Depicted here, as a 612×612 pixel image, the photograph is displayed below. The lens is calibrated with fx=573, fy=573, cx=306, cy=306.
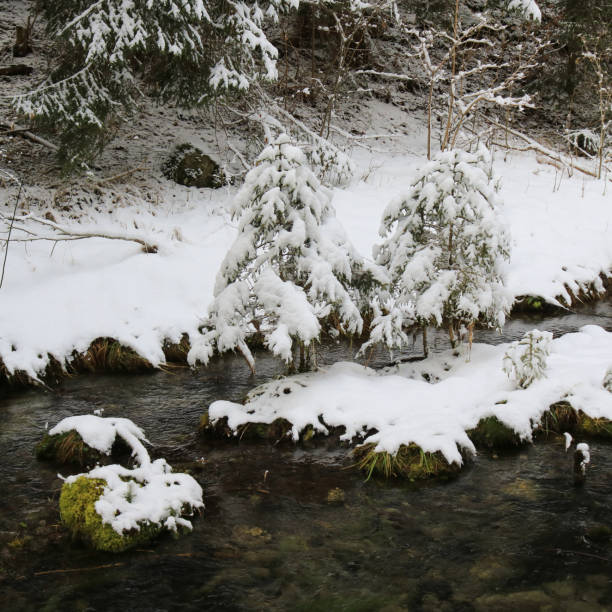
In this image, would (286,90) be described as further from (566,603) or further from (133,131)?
(566,603)

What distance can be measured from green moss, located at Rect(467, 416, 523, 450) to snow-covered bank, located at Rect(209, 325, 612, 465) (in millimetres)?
46

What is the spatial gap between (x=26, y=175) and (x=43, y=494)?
9.61 meters

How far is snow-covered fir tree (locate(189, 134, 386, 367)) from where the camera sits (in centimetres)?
570

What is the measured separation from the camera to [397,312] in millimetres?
6441

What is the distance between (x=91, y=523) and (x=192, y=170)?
437 inches

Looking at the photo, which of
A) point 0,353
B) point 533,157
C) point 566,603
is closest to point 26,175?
point 0,353

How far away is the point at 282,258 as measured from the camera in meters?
6.06

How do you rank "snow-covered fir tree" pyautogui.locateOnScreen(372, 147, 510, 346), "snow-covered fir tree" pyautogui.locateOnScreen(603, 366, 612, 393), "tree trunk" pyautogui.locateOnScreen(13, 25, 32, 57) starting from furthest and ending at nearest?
"tree trunk" pyautogui.locateOnScreen(13, 25, 32, 57) → "snow-covered fir tree" pyautogui.locateOnScreen(372, 147, 510, 346) → "snow-covered fir tree" pyautogui.locateOnScreen(603, 366, 612, 393)

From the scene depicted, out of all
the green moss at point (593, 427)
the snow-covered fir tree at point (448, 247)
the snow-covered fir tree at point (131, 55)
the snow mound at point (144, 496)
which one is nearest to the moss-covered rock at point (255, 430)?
the snow mound at point (144, 496)

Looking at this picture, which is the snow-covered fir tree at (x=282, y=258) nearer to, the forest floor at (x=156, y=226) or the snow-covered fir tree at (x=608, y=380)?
the forest floor at (x=156, y=226)

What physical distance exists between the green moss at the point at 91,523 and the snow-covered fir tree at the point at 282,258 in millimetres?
1824

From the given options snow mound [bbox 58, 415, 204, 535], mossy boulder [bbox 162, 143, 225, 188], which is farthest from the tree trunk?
snow mound [bbox 58, 415, 204, 535]

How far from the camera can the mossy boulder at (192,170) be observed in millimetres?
14023

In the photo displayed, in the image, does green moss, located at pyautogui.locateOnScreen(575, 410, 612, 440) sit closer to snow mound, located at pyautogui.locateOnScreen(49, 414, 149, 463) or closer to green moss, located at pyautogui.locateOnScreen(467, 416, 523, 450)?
green moss, located at pyautogui.locateOnScreen(467, 416, 523, 450)
